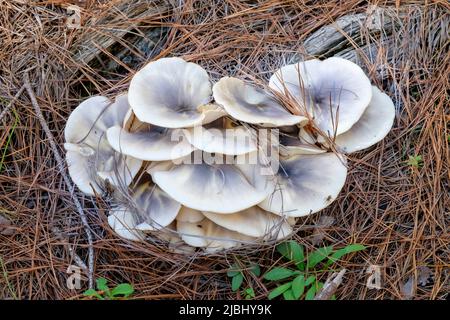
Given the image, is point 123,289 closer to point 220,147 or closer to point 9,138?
point 220,147

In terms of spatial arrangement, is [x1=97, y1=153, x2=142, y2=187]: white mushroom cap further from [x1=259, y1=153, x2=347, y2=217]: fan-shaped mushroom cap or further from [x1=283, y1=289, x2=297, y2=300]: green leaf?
[x1=283, y1=289, x2=297, y2=300]: green leaf

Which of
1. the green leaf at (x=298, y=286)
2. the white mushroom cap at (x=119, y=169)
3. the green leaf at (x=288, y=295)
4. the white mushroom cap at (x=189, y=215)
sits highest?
the white mushroom cap at (x=119, y=169)

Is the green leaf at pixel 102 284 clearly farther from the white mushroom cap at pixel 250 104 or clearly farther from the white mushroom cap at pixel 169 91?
the white mushroom cap at pixel 250 104

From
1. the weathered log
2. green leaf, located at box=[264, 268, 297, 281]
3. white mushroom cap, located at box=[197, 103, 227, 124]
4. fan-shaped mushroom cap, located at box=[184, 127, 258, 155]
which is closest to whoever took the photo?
fan-shaped mushroom cap, located at box=[184, 127, 258, 155]

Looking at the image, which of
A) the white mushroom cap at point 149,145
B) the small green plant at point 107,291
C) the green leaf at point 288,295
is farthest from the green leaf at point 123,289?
the green leaf at point 288,295

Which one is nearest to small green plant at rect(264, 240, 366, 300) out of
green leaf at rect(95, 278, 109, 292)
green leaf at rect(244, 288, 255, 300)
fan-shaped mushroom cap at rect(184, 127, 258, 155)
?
green leaf at rect(244, 288, 255, 300)

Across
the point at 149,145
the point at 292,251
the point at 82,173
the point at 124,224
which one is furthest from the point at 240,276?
the point at 82,173

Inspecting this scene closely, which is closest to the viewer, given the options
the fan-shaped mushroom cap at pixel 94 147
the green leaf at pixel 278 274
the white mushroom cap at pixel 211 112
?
the white mushroom cap at pixel 211 112

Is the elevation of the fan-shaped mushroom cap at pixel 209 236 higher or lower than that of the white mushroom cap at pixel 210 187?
lower
